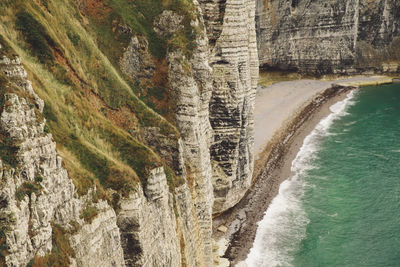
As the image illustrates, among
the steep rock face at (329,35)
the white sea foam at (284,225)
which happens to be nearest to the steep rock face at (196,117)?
the white sea foam at (284,225)

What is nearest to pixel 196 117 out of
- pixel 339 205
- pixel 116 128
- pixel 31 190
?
pixel 116 128

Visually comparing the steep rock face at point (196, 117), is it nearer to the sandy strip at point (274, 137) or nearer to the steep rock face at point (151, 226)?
the steep rock face at point (151, 226)

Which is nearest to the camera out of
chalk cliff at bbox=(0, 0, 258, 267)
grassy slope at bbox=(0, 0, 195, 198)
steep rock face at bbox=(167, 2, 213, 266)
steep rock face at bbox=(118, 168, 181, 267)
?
chalk cliff at bbox=(0, 0, 258, 267)

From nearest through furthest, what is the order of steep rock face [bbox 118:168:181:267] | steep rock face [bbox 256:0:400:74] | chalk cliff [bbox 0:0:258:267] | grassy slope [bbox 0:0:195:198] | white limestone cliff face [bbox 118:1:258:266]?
chalk cliff [bbox 0:0:258:267] < grassy slope [bbox 0:0:195:198] < steep rock face [bbox 118:168:181:267] < white limestone cliff face [bbox 118:1:258:266] < steep rock face [bbox 256:0:400:74]

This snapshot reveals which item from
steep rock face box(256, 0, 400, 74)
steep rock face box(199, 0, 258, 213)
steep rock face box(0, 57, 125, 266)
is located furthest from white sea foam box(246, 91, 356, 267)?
steep rock face box(256, 0, 400, 74)

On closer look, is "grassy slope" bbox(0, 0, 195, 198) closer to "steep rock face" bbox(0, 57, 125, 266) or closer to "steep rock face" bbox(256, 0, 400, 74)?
"steep rock face" bbox(0, 57, 125, 266)

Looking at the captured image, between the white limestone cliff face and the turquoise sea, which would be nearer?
the white limestone cliff face

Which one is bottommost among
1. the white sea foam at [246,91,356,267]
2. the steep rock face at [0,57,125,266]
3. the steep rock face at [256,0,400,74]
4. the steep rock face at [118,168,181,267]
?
the white sea foam at [246,91,356,267]

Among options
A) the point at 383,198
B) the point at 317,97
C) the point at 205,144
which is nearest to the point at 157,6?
the point at 205,144
